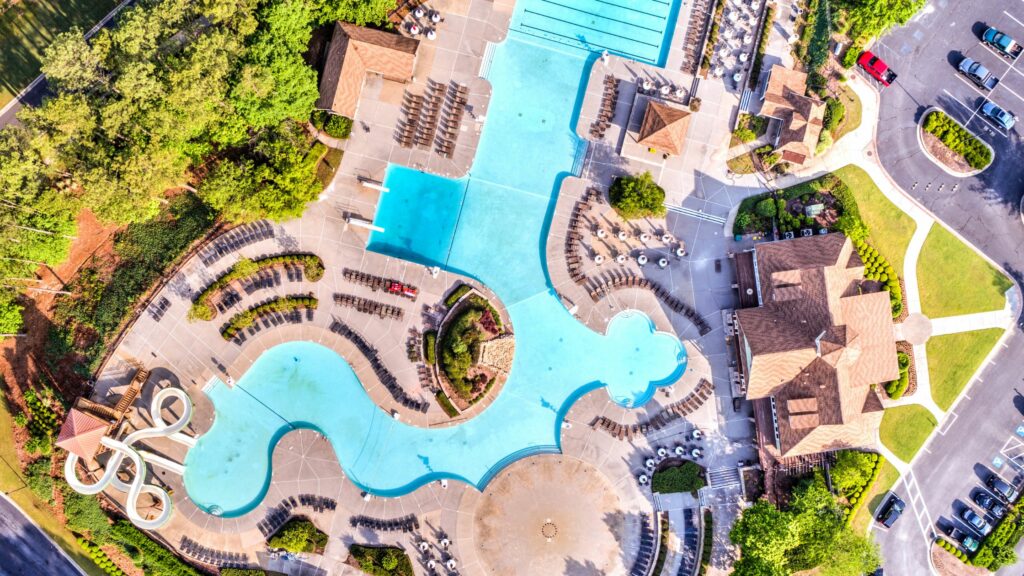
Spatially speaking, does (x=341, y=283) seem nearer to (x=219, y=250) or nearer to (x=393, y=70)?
(x=219, y=250)

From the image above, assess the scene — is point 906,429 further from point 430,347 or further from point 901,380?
point 430,347

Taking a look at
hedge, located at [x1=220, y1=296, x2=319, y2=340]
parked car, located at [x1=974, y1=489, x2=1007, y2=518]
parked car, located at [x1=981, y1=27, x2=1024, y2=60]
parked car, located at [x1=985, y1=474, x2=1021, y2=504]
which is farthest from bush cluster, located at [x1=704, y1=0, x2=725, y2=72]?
parked car, located at [x1=974, y1=489, x2=1007, y2=518]

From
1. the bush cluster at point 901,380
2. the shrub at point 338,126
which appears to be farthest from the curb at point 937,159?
the shrub at point 338,126

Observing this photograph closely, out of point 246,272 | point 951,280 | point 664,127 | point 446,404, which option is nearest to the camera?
point 664,127

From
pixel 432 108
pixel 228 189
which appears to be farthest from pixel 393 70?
pixel 228 189

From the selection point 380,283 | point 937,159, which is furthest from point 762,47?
point 380,283

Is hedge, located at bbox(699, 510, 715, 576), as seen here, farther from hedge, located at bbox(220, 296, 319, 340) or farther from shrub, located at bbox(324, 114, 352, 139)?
shrub, located at bbox(324, 114, 352, 139)
